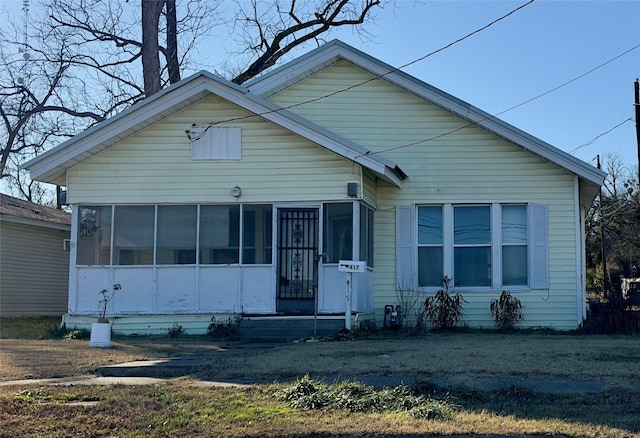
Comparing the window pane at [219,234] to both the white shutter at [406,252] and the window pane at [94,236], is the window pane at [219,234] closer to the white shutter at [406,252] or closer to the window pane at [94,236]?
the window pane at [94,236]

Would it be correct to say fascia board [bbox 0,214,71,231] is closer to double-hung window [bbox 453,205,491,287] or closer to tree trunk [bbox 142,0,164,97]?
tree trunk [bbox 142,0,164,97]

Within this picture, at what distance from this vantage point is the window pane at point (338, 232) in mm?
15289

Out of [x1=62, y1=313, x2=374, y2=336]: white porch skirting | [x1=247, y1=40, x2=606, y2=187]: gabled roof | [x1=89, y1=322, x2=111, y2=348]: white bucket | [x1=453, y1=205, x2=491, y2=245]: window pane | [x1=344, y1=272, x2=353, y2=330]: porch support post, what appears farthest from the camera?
[x1=453, y1=205, x2=491, y2=245]: window pane

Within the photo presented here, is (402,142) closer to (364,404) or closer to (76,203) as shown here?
(76,203)

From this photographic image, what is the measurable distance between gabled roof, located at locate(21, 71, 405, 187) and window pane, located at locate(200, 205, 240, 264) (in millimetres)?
2041

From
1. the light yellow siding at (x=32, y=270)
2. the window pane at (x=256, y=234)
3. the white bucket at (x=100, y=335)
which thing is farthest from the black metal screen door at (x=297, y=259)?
the light yellow siding at (x=32, y=270)

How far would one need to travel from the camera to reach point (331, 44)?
1711 centimetres

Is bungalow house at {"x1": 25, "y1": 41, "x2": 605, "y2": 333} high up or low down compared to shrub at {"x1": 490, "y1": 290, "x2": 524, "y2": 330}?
up

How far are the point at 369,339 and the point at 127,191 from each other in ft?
18.9

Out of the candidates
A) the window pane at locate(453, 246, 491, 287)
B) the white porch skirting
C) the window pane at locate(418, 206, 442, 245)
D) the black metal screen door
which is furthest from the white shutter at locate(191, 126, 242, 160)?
the window pane at locate(453, 246, 491, 287)

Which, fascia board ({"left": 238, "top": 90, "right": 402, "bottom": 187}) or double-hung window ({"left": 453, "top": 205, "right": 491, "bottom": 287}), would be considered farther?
double-hung window ({"left": 453, "top": 205, "right": 491, "bottom": 287})

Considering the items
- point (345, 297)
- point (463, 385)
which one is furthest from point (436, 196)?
point (463, 385)

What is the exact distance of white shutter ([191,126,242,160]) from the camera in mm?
15406

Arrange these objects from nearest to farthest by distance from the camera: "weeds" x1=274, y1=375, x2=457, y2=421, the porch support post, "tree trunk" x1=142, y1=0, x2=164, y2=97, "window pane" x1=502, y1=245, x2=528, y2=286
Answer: "weeds" x1=274, y1=375, x2=457, y2=421, the porch support post, "window pane" x1=502, y1=245, x2=528, y2=286, "tree trunk" x1=142, y1=0, x2=164, y2=97
